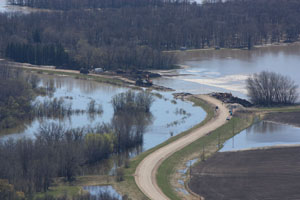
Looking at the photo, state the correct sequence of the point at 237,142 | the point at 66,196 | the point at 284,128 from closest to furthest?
1. the point at 66,196
2. the point at 237,142
3. the point at 284,128

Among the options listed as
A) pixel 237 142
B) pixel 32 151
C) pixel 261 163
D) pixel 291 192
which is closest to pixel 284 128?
pixel 237 142

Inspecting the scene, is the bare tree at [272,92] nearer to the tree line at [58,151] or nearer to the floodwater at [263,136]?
the floodwater at [263,136]

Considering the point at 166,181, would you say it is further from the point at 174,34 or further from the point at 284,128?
the point at 174,34

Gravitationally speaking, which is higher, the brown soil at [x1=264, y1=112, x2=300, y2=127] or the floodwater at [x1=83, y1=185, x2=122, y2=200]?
the brown soil at [x1=264, y1=112, x2=300, y2=127]

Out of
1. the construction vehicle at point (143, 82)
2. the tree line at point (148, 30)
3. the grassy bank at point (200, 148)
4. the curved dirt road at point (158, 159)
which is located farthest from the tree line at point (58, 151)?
the tree line at point (148, 30)

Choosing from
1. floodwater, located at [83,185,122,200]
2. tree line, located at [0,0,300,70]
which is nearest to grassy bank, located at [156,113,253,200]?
floodwater, located at [83,185,122,200]

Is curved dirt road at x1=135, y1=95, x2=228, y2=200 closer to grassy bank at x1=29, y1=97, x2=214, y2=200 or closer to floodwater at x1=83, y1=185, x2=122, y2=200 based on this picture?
grassy bank at x1=29, y1=97, x2=214, y2=200

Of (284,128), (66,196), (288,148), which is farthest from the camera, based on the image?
(284,128)
